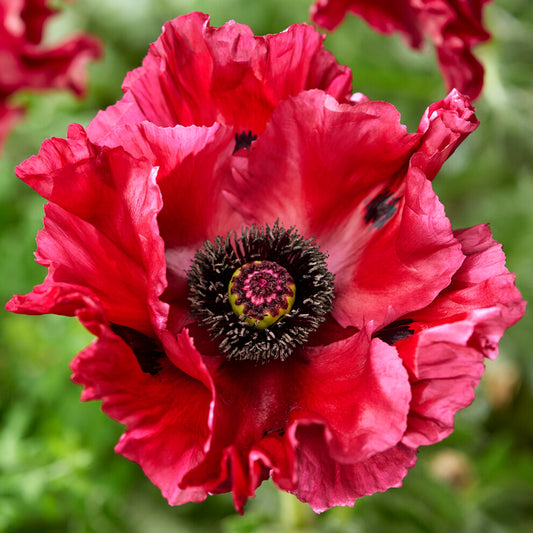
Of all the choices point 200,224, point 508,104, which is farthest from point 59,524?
point 508,104

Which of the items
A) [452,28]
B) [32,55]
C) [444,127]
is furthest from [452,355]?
[32,55]

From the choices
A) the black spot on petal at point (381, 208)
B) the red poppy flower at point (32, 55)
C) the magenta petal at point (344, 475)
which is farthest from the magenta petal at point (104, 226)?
the red poppy flower at point (32, 55)

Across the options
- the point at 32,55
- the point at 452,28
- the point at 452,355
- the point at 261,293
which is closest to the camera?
the point at 452,355

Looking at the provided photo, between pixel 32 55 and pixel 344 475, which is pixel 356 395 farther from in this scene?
pixel 32 55

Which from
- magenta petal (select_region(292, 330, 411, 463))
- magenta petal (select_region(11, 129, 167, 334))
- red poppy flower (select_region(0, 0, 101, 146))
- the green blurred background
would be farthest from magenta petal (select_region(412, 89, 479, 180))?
red poppy flower (select_region(0, 0, 101, 146))

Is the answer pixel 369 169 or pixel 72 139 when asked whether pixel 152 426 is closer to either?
pixel 72 139

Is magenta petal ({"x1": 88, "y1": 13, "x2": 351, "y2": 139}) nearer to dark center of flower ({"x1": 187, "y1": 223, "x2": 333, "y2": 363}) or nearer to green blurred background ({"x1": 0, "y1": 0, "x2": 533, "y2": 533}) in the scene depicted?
dark center of flower ({"x1": 187, "y1": 223, "x2": 333, "y2": 363})

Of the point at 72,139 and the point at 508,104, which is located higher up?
the point at 72,139
